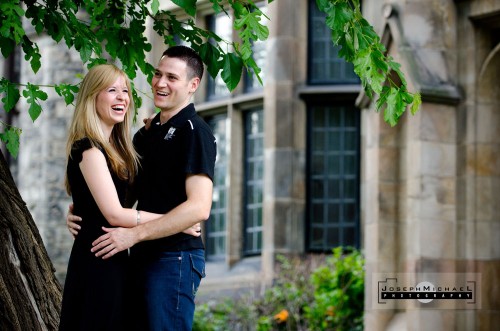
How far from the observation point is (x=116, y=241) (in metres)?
5.68

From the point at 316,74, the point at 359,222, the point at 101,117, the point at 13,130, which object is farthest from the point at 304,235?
the point at 101,117

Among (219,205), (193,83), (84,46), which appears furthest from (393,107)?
(219,205)

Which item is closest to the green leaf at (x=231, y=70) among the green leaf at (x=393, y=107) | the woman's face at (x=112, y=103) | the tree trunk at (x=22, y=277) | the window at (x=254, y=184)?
the green leaf at (x=393, y=107)

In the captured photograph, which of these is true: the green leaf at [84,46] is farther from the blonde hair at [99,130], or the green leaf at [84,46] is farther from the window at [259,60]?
the window at [259,60]

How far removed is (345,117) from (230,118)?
5.54ft

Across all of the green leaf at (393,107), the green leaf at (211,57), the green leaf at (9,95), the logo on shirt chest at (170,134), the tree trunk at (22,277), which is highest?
the green leaf at (211,57)

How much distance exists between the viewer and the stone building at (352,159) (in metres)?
Result: 11.4

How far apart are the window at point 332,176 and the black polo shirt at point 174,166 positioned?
10031 millimetres

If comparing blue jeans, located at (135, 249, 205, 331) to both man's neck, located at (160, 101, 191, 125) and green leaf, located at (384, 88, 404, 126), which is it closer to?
man's neck, located at (160, 101, 191, 125)

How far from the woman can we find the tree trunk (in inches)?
42.8

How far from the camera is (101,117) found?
5.91m

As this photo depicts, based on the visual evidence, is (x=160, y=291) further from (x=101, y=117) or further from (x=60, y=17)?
(x=60, y=17)

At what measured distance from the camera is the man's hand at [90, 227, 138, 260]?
5676mm

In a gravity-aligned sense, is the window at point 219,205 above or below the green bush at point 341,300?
above
